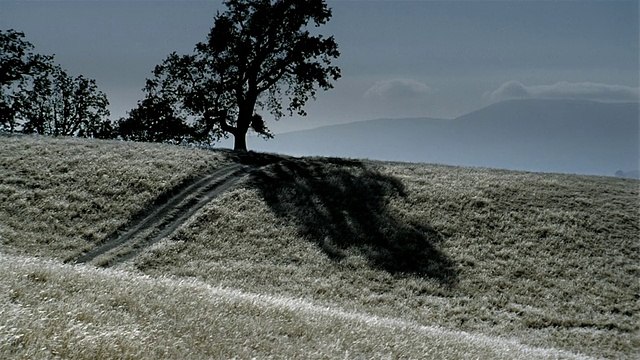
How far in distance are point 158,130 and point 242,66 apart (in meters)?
13.0

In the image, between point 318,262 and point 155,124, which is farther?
point 155,124

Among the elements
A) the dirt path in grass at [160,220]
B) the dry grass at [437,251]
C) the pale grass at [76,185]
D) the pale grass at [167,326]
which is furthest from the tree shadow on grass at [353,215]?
the pale grass at [167,326]

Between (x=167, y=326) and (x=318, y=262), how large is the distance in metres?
15.8

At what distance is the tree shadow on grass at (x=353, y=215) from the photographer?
2370 cm

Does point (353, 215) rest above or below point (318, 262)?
above

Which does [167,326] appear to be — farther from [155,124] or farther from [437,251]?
[155,124]

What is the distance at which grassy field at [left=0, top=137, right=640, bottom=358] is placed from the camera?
7137 millimetres

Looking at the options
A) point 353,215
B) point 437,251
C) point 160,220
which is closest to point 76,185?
point 160,220

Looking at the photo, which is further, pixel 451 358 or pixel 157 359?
pixel 451 358

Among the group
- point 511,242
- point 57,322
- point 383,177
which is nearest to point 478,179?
point 383,177

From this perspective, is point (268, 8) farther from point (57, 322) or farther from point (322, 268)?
point (57, 322)

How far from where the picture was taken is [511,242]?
26.2 m

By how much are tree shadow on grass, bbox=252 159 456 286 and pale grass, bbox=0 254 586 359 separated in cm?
1307

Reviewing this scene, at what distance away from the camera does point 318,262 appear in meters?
22.5
